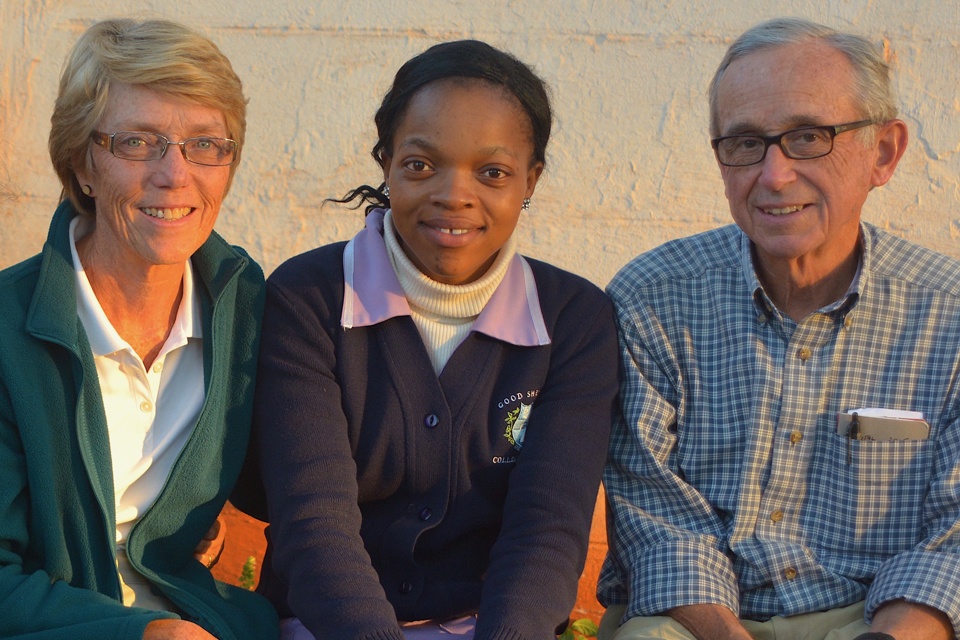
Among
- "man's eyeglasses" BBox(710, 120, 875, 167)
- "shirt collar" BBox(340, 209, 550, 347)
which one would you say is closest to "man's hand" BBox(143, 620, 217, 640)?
"shirt collar" BBox(340, 209, 550, 347)

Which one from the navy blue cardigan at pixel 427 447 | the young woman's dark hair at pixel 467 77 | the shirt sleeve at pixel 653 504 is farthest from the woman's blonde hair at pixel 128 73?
the shirt sleeve at pixel 653 504

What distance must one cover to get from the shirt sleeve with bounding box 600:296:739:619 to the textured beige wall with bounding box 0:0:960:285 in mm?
1461

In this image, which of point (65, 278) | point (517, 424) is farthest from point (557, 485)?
point (65, 278)

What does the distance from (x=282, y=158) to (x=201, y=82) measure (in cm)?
184

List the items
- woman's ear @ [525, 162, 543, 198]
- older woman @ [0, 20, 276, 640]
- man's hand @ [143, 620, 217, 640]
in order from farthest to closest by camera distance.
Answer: woman's ear @ [525, 162, 543, 198] → older woman @ [0, 20, 276, 640] → man's hand @ [143, 620, 217, 640]

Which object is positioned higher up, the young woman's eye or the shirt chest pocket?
the young woman's eye

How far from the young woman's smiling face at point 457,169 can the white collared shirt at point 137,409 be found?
61 centimetres

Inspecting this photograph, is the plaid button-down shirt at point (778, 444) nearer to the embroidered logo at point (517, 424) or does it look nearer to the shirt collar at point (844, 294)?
the shirt collar at point (844, 294)

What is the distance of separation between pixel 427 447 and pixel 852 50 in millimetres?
1412

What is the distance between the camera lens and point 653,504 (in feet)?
10.1

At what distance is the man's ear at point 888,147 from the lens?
302 centimetres

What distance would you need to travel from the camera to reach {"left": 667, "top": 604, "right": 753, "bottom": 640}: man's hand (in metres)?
2.83

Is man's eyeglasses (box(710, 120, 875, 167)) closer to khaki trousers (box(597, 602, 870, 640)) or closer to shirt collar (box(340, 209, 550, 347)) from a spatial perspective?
shirt collar (box(340, 209, 550, 347))

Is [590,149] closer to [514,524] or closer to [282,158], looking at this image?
[282,158]
